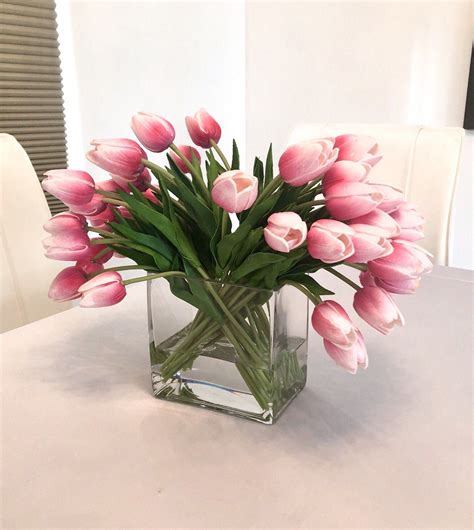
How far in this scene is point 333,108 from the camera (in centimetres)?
282

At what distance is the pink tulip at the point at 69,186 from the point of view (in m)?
0.52

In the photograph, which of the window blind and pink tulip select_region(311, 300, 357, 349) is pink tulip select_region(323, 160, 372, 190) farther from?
the window blind

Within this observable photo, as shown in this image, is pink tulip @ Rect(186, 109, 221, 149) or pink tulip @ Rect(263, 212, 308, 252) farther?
pink tulip @ Rect(186, 109, 221, 149)

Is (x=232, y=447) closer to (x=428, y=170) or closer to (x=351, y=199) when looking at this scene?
(x=351, y=199)

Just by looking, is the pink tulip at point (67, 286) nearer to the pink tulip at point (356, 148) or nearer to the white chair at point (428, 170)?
the pink tulip at point (356, 148)

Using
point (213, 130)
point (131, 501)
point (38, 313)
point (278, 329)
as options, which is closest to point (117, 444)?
point (131, 501)

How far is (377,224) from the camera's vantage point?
1.54 feet

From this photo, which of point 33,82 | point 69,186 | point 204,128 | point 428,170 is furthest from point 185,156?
point 33,82

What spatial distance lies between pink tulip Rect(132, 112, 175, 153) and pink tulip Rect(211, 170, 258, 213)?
0.40 ft

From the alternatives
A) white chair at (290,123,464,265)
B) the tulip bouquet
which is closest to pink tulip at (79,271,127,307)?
the tulip bouquet

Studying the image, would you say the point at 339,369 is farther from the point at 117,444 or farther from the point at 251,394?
the point at 117,444

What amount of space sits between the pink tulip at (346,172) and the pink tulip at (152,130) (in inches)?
6.3

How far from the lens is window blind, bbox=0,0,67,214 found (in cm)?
225

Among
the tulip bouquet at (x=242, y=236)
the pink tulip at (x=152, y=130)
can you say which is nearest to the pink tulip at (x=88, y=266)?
the tulip bouquet at (x=242, y=236)
